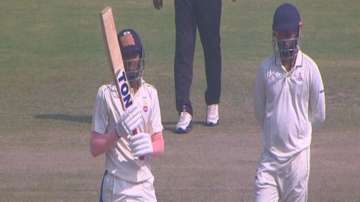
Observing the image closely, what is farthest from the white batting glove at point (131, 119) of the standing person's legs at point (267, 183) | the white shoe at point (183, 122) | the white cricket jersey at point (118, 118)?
the white shoe at point (183, 122)

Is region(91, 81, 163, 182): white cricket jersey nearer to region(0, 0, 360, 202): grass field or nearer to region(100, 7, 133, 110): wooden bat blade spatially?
region(100, 7, 133, 110): wooden bat blade

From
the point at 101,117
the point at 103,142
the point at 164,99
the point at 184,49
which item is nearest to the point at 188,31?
the point at 184,49

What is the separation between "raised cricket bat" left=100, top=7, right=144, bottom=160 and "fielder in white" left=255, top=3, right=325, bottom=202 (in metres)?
1.13

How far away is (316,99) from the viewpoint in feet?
24.9

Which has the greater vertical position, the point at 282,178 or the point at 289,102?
the point at 289,102

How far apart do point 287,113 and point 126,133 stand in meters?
1.27

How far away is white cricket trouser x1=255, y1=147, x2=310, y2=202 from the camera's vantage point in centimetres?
751

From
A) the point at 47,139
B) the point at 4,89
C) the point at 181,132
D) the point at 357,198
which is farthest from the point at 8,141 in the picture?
the point at 357,198

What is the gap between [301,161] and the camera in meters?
7.58

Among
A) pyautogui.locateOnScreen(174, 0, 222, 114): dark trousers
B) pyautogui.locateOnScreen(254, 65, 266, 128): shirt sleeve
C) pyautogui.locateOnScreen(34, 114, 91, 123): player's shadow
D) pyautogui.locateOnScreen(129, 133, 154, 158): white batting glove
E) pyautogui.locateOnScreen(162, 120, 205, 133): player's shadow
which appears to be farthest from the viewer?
pyautogui.locateOnScreen(34, 114, 91, 123): player's shadow

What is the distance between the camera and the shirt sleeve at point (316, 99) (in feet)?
24.8

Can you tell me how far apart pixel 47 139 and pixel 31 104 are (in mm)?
1844

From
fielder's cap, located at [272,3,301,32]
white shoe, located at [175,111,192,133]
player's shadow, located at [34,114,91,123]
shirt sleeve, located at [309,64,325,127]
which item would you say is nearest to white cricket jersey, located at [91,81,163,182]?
fielder's cap, located at [272,3,301,32]

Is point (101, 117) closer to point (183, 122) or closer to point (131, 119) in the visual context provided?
point (131, 119)
